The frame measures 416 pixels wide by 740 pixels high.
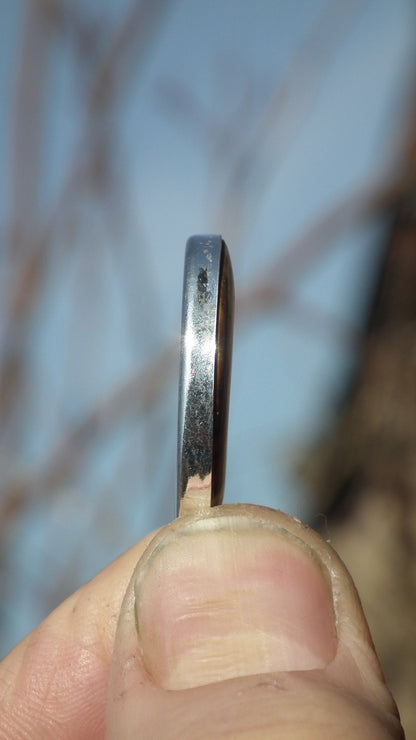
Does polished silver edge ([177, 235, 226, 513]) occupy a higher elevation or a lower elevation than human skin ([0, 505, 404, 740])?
higher

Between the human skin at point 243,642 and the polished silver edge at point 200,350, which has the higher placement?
the polished silver edge at point 200,350

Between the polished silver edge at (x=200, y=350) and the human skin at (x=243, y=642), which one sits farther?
the polished silver edge at (x=200, y=350)

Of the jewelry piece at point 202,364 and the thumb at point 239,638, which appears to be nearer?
the thumb at point 239,638

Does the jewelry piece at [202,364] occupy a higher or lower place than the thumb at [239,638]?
higher

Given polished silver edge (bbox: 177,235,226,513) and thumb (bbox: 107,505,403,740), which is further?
polished silver edge (bbox: 177,235,226,513)

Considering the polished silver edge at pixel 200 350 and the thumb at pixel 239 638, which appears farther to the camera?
the polished silver edge at pixel 200 350

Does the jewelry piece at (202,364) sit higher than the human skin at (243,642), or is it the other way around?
the jewelry piece at (202,364)
